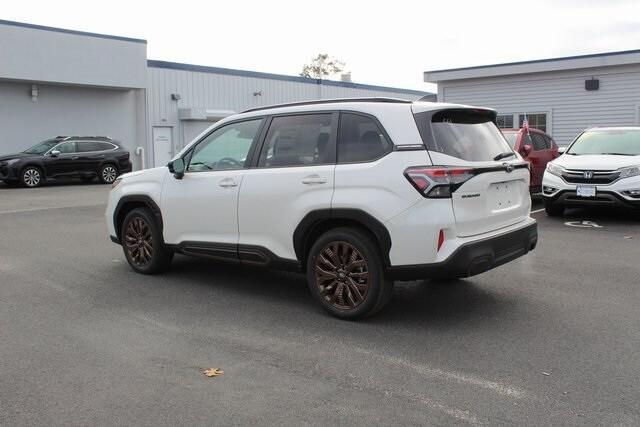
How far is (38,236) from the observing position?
376 inches

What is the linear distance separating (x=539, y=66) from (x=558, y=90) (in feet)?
3.26

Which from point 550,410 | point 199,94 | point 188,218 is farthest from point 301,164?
point 199,94

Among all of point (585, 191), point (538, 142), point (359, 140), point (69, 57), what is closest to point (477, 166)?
point (359, 140)

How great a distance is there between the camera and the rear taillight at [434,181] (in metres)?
4.61

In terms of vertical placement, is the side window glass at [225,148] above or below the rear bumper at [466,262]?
above

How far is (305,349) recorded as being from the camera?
447 cm

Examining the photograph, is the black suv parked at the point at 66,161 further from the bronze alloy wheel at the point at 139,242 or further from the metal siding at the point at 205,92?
the bronze alloy wheel at the point at 139,242

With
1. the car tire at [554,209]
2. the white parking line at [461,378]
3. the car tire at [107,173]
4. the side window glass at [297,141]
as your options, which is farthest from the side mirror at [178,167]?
the car tire at [107,173]

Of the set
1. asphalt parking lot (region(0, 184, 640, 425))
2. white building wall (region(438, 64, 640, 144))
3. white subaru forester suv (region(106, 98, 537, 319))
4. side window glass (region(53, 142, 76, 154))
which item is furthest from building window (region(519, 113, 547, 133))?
white subaru forester suv (region(106, 98, 537, 319))

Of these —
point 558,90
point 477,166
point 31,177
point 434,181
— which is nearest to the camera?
point 434,181

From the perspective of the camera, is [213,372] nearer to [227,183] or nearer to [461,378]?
[461,378]

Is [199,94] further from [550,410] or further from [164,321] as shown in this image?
[550,410]

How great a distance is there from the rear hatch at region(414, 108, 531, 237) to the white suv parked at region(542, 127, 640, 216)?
5214 millimetres

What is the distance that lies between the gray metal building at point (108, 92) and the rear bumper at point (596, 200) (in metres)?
15.0
